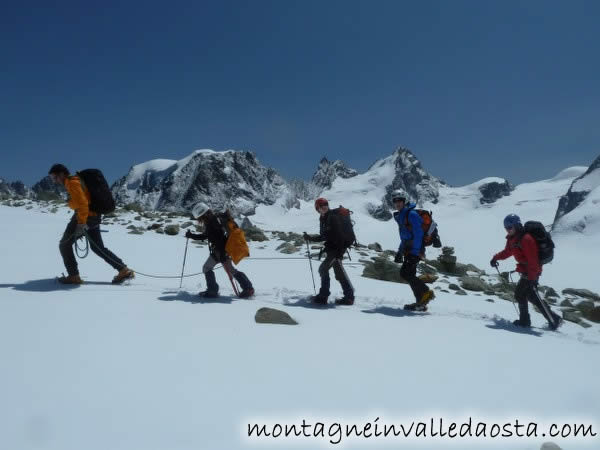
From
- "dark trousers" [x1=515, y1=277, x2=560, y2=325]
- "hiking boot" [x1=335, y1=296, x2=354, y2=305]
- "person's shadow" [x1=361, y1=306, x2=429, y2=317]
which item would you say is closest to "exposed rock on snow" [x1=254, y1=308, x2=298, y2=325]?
"person's shadow" [x1=361, y1=306, x2=429, y2=317]

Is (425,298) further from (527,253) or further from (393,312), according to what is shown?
(527,253)

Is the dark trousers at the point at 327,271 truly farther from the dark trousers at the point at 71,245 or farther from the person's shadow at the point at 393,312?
the dark trousers at the point at 71,245

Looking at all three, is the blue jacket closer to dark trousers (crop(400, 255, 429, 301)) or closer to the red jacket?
dark trousers (crop(400, 255, 429, 301))

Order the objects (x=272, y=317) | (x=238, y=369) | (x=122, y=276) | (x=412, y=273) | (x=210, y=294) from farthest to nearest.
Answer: (x=122, y=276) < (x=412, y=273) < (x=210, y=294) < (x=272, y=317) < (x=238, y=369)

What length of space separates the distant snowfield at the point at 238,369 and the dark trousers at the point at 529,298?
357 mm

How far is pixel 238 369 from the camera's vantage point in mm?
3887

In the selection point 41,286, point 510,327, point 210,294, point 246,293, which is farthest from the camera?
point 246,293

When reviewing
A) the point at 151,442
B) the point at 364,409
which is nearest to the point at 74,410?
the point at 151,442

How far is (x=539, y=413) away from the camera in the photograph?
11.2 feet

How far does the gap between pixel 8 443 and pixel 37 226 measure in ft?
49.7

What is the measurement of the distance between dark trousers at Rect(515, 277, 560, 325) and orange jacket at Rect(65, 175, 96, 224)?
8.50 meters

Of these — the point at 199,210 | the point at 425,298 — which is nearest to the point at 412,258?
the point at 425,298

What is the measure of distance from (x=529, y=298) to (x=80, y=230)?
882 centimetres

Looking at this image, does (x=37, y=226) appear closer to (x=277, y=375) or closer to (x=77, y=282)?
(x=77, y=282)
